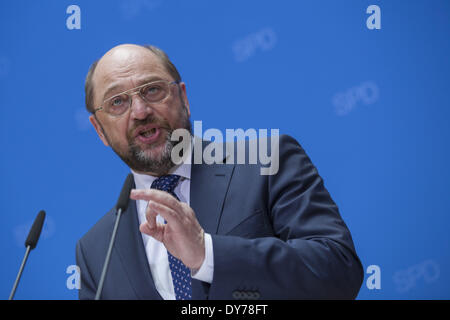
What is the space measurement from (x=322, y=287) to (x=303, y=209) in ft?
0.82

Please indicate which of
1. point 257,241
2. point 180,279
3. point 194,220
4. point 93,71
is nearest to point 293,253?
point 257,241

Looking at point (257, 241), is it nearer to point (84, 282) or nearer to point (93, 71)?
point (84, 282)

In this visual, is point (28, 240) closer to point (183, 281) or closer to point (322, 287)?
point (183, 281)

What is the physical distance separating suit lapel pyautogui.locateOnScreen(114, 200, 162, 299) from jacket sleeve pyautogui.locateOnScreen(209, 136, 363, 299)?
33cm

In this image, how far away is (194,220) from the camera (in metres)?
1.09

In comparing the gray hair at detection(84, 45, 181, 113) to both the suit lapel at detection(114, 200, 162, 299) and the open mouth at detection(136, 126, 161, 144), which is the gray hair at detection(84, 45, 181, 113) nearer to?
the open mouth at detection(136, 126, 161, 144)

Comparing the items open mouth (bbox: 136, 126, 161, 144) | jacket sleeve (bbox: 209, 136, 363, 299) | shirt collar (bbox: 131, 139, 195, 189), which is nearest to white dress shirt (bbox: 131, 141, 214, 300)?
shirt collar (bbox: 131, 139, 195, 189)

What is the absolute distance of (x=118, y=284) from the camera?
1429mm

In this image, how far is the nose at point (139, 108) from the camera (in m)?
1.55

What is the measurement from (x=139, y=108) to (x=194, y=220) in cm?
58

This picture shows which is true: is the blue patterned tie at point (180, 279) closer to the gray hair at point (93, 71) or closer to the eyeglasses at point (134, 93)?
the eyeglasses at point (134, 93)
